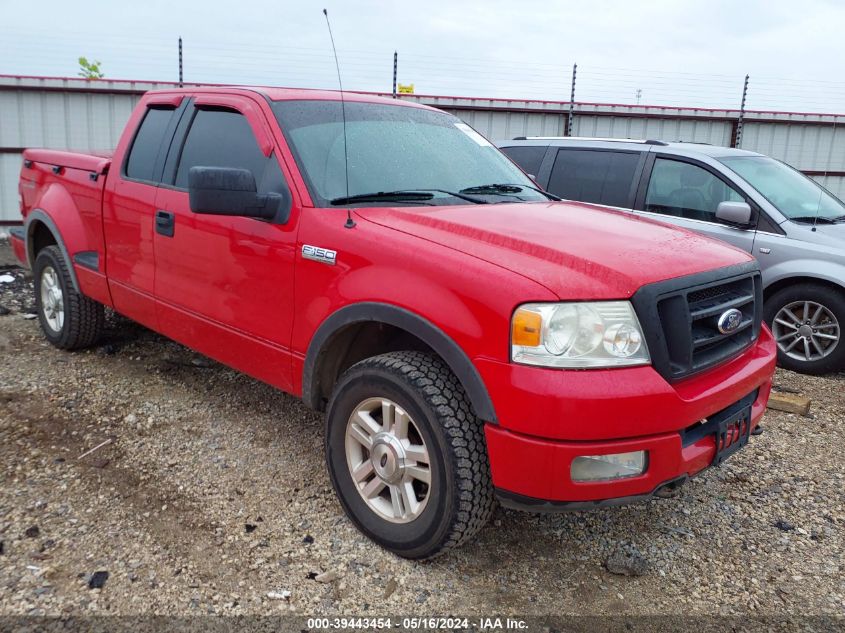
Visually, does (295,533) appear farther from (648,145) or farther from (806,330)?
(648,145)

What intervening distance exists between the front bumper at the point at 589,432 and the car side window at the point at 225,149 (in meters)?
1.68

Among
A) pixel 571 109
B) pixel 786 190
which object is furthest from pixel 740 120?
pixel 786 190

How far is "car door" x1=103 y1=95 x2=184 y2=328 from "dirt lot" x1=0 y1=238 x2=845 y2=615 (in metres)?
0.68

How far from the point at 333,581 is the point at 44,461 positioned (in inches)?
71.8

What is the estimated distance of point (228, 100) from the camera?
3.88 metres

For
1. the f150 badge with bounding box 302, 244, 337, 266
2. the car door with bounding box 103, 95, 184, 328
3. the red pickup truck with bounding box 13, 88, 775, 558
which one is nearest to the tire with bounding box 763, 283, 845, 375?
the red pickup truck with bounding box 13, 88, 775, 558

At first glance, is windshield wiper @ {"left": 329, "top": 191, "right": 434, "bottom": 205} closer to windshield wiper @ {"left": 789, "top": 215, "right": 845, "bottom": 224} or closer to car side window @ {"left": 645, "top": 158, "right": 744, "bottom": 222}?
car side window @ {"left": 645, "top": 158, "right": 744, "bottom": 222}

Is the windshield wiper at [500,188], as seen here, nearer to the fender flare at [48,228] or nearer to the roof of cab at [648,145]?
the roof of cab at [648,145]

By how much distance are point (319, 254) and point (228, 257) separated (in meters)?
0.68

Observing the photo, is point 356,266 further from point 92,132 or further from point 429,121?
point 92,132

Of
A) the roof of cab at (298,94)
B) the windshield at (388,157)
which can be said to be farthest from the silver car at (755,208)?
the roof of cab at (298,94)

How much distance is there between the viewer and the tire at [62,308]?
203 inches

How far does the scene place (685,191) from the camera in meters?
6.08

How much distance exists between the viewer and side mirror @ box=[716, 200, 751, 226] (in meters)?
5.63
